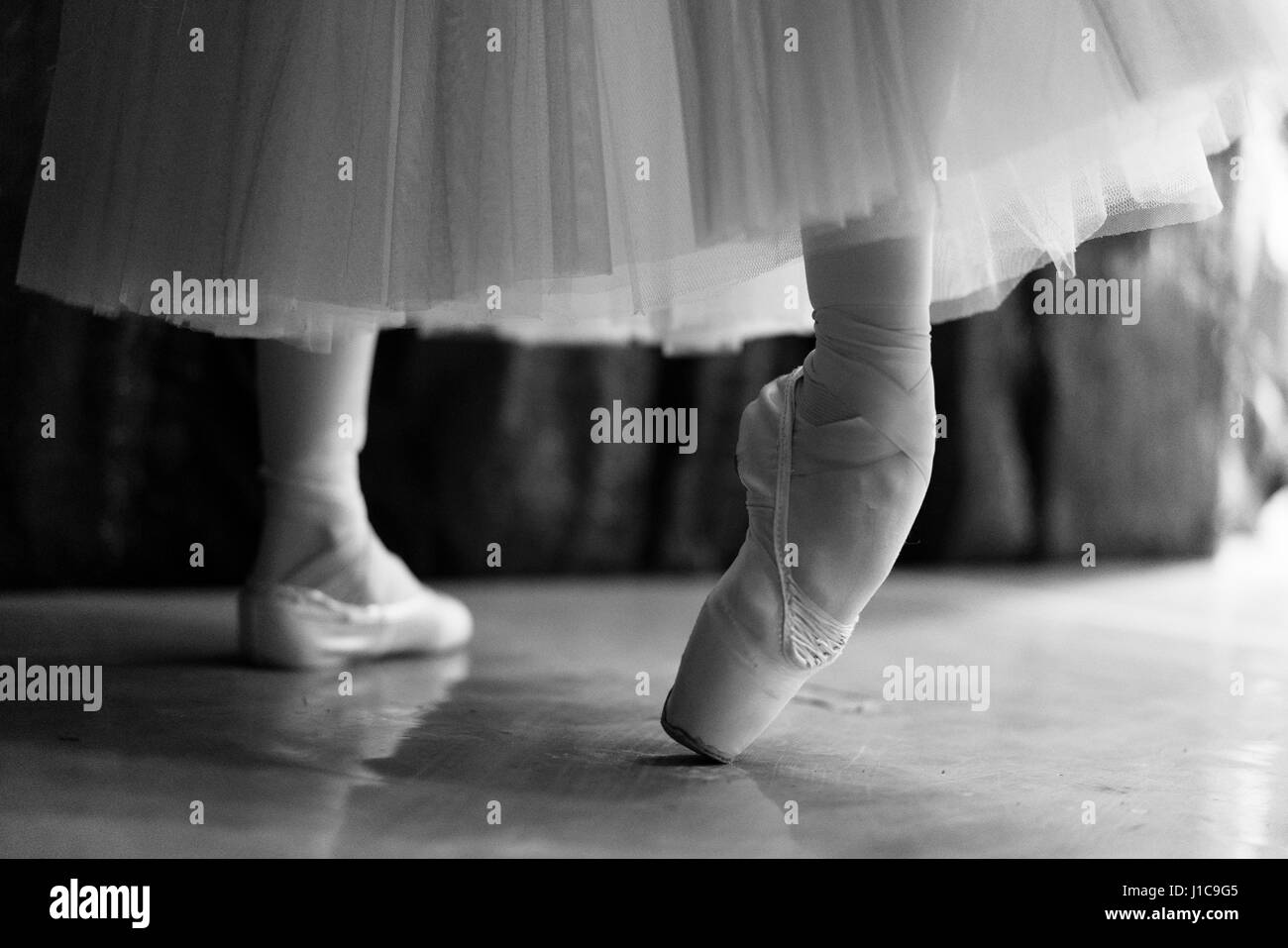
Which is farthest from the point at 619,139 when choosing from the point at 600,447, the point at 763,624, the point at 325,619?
the point at 600,447

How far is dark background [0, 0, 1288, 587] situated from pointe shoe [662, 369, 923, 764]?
0.76 metres

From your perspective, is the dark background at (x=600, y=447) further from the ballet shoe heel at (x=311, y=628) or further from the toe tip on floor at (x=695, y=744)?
the toe tip on floor at (x=695, y=744)

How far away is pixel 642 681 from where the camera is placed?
92 centimetres

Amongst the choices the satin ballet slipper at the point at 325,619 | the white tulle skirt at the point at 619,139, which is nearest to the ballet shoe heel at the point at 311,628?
the satin ballet slipper at the point at 325,619

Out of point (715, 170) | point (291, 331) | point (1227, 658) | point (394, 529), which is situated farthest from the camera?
point (394, 529)

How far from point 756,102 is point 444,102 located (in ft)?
0.59

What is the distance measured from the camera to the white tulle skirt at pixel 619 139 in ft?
2.01

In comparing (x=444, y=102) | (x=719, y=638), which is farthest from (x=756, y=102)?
(x=719, y=638)

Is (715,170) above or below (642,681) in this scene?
above

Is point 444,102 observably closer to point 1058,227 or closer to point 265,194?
point 265,194

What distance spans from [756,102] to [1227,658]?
27.5 inches

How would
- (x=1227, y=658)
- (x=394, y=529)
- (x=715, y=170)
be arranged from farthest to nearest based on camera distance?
(x=394, y=529) → (x=1227, y=658) → (x=715, y=170)
